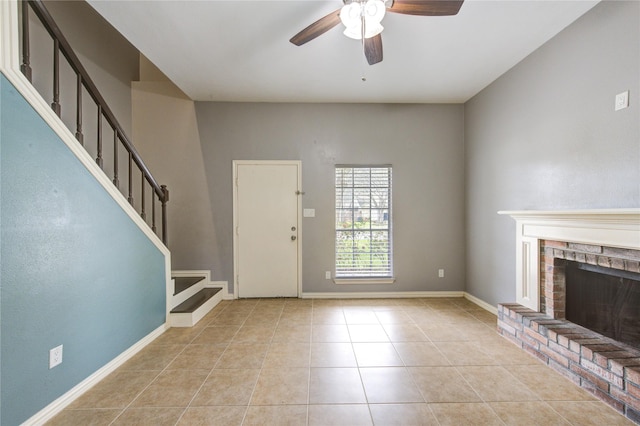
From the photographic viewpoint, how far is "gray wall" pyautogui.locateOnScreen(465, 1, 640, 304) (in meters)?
1.98

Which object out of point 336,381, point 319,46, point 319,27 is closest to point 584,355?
point 336,381

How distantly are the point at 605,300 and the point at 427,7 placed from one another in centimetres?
250

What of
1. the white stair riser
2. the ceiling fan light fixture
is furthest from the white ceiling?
the white stair riser

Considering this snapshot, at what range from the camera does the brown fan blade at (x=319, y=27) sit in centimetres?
194

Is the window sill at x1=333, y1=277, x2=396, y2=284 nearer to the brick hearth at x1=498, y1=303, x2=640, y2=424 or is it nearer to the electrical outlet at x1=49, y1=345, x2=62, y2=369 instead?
the brick hearth at x1=498, y1=303, x2=640, y2=424

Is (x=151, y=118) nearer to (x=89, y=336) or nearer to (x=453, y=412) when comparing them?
(x=89, y=336)

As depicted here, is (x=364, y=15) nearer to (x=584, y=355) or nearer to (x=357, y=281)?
(x=584, y=355)

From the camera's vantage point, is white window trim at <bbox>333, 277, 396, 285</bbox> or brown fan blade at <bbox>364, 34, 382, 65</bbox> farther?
white window trim at <bbox>333, 277, 396, 285</bbox>

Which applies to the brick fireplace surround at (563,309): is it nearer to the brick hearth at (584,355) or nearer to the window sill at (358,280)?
the brick hearth at (584,355)

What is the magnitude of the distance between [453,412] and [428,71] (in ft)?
10.4

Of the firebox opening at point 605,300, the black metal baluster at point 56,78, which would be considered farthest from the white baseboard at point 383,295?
the black metal baluster at point 56,78

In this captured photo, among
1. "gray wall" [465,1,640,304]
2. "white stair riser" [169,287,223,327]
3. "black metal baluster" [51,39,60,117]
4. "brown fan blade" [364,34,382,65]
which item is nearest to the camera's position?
"black metal baluster" [51,39,60,117]

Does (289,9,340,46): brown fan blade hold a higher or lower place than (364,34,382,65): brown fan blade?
higher

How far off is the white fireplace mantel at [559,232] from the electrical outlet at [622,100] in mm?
767
